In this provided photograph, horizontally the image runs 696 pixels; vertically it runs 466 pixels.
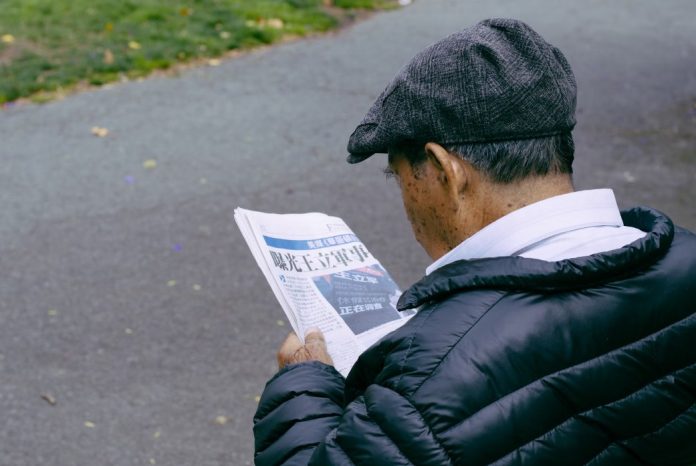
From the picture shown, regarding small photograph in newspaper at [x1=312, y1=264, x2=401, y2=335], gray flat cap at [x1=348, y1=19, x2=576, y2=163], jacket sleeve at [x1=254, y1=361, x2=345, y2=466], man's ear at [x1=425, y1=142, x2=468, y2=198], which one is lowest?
small photograph in newspaper at [x1=312, y1=264, x2=401, y2=335]

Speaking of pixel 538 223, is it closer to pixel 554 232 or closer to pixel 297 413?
pixel 554 232

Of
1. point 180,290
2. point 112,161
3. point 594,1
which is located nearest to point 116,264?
point 180,290

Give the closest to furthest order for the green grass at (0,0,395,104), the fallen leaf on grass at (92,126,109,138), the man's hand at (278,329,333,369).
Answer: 1. the man's hand at (278,329,333,369)
2. the fallen leaf on grass at (92,126,109,138)
3. the green grass at (0,0,395,104)

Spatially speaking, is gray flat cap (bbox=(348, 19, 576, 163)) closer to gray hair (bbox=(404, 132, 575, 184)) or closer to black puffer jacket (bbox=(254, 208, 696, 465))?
gray hair (bbox=(404, 132, 575, 184))

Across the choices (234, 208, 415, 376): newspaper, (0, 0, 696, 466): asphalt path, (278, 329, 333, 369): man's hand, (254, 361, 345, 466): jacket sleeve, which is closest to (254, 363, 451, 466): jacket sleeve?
(254, 361, 345, 466): jacket sleeve

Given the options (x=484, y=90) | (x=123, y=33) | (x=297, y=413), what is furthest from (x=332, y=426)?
(x=123, y=33)

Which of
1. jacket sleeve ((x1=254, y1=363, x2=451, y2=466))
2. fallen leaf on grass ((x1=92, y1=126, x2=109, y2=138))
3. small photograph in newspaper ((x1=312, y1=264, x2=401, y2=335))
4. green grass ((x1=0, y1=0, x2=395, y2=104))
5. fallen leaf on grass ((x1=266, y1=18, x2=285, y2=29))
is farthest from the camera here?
fallen leaf on grass ((x1=266, y1=18, x2=285, y2=29))

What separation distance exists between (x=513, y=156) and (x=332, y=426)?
0.56m

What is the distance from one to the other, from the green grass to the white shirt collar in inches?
197

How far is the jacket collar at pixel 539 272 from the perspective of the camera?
1.30 m

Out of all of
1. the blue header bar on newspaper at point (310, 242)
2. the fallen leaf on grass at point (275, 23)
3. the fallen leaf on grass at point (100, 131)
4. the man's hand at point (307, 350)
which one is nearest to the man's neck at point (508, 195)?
the man's hand at point (307, 350)

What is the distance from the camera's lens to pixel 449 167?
4.73ft

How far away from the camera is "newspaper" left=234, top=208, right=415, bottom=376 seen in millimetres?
1884

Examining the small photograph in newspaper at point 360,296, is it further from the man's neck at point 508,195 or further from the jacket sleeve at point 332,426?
the man's neck at point 508,195
